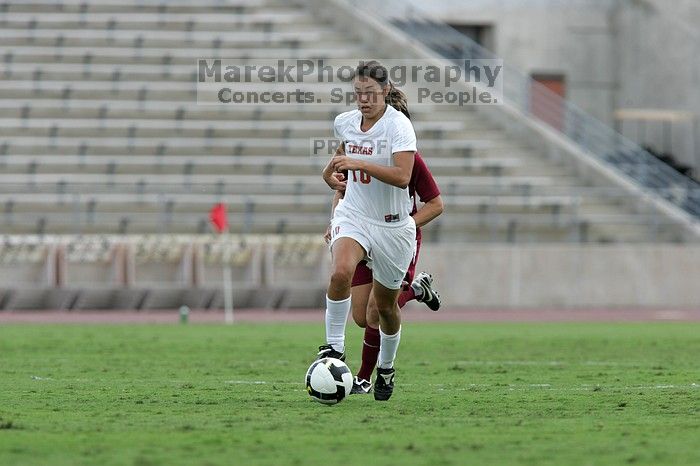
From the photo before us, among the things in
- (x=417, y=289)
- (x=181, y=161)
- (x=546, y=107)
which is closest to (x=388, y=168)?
(x=417, y=289)

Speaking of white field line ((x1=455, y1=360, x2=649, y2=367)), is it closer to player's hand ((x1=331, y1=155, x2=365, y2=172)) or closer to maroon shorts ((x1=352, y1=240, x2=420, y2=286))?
maroon shorts ((x1=352, y1=240, x2=420, y2=286))

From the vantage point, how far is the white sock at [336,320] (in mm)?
9688

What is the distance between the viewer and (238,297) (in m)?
25.4

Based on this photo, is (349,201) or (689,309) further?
(689,309)

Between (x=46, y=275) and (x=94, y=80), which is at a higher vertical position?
(x=94, y=80)

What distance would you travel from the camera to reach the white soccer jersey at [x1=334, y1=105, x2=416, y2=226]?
379 inches

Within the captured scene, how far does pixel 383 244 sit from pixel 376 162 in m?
0.52

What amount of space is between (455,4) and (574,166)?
7347 millimetres

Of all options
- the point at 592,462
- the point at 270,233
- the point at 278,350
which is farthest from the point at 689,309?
the point at 592,462

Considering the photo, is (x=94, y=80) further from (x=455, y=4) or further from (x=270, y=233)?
(x=455, y=4)

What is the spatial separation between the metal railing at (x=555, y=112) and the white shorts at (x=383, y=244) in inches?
849

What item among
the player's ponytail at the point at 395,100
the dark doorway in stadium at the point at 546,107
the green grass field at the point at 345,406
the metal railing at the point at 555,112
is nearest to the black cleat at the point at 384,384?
the green grass field at the point at 345,406

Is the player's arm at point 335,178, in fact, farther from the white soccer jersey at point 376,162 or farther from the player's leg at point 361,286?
the player's leg at point 361,286

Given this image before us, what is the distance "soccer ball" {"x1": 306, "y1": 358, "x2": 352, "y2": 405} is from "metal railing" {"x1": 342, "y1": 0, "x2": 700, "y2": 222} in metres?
21.9
